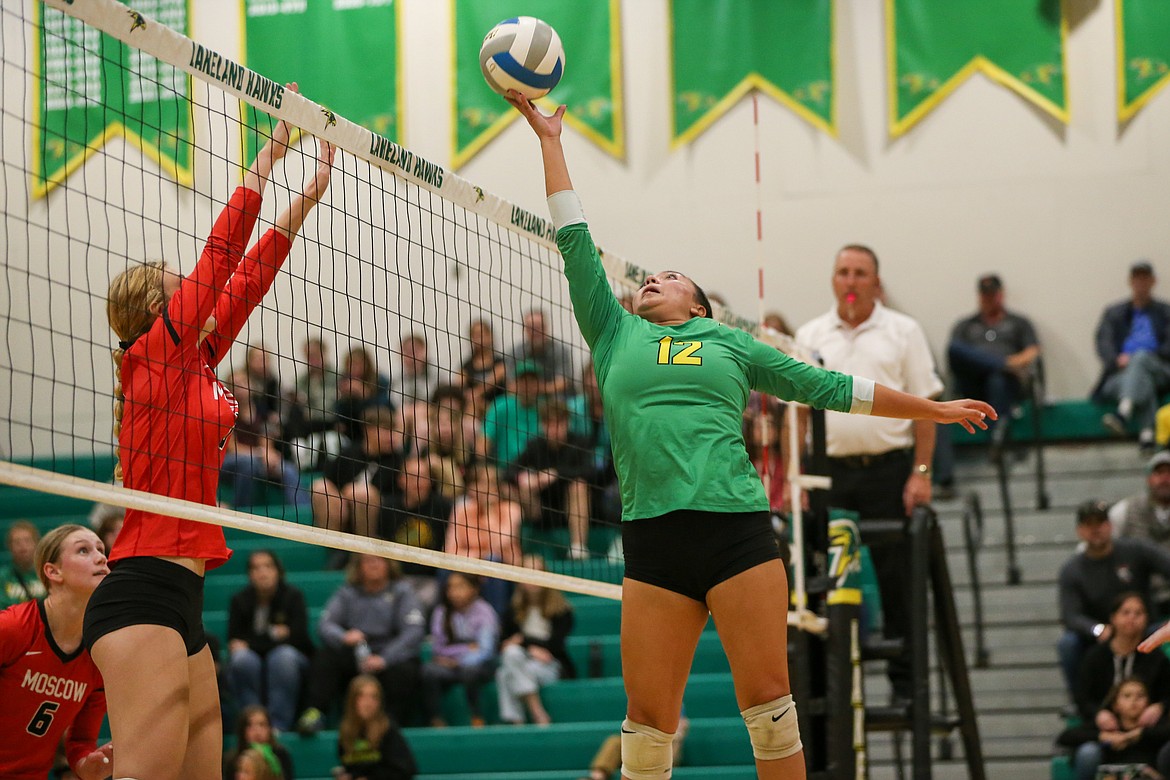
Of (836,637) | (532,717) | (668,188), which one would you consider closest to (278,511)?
(532,717)

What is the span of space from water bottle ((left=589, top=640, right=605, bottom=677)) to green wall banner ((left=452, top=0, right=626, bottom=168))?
6.49m

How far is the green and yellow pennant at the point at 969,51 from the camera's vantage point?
14438mm

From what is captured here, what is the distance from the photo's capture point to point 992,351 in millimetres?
13797

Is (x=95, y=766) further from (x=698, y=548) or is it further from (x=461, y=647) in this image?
(x=461, y=647)

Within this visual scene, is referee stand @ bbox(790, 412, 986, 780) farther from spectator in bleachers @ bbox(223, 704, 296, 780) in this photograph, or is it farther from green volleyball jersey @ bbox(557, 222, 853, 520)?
spectator in bleachers @ bbox(223, 704, 296, 780)

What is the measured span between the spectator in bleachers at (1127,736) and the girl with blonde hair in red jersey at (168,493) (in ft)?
22.2

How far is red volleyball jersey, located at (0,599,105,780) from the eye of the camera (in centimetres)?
505

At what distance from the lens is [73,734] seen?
5242mm

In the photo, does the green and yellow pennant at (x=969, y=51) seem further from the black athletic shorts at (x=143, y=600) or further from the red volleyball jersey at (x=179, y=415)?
the black athletic shorts at (x=143, y=600)

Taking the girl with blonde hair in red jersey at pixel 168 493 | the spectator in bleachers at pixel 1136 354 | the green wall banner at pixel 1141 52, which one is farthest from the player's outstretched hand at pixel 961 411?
the green wall banner at pixel 1141 52

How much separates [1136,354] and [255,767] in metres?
8.86

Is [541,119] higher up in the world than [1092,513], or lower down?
higher up

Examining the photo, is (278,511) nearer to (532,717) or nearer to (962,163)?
(532,717)

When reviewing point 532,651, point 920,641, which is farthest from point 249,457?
point 920,641
